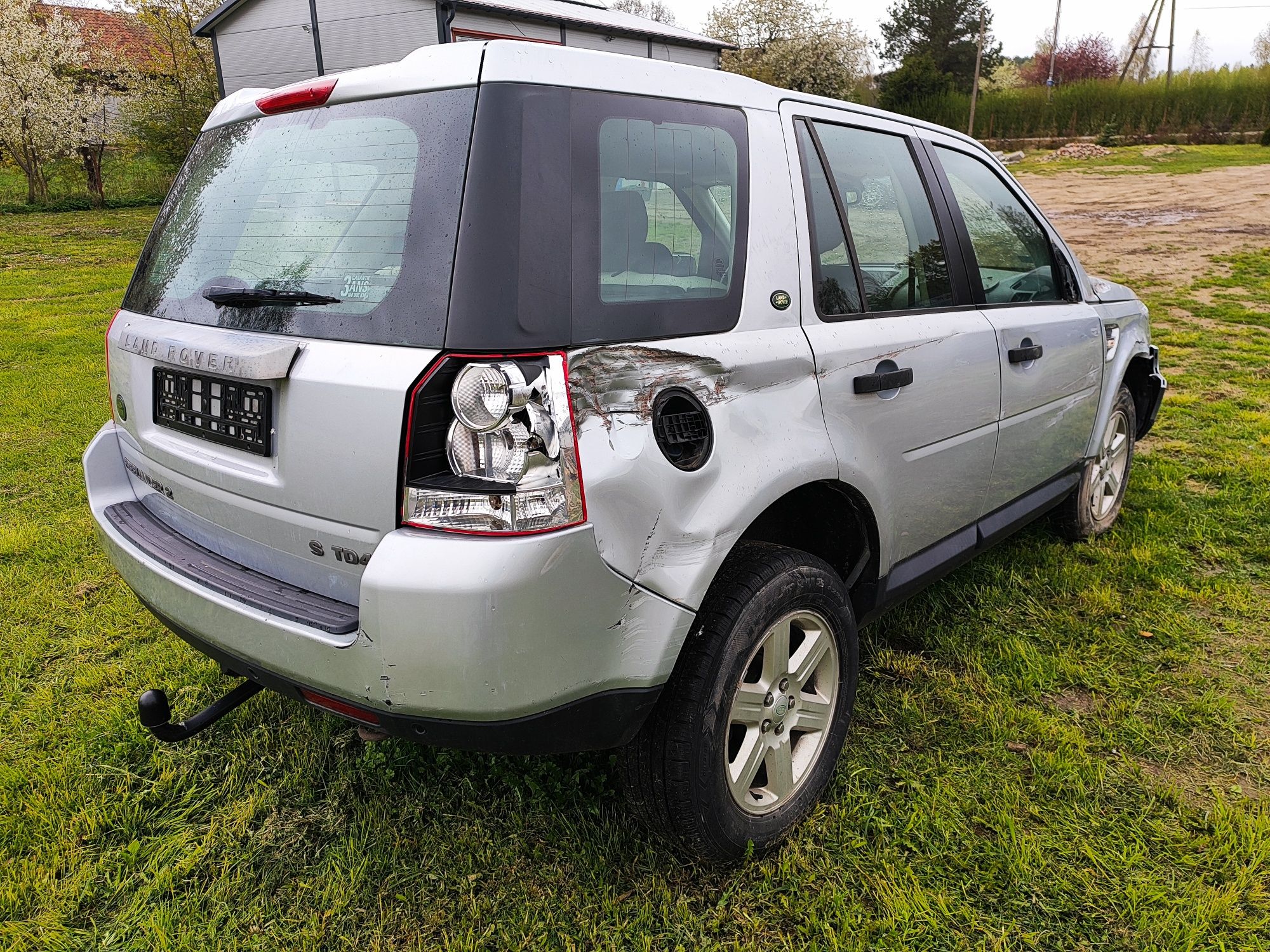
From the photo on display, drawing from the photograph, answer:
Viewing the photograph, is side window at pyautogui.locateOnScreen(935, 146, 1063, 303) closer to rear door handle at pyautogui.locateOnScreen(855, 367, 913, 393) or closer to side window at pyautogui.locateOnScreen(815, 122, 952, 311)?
side window at pyautogui.locateOnScreen(815, 122, 952, 311)

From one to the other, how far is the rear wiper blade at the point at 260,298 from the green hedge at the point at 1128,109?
3775cm

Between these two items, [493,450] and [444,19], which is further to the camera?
[444,19]

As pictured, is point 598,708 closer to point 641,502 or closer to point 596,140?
point 641,502

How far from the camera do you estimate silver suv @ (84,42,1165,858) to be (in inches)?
65.1

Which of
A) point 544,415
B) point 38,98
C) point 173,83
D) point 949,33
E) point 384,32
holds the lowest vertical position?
point 544,415

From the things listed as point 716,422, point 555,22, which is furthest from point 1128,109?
point 716,422

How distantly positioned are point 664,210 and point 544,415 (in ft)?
2.06

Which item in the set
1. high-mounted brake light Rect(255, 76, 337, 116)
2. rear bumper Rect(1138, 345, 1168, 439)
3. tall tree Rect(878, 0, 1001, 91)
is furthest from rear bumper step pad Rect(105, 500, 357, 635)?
tall tree Rect(878, 0, 1001, 91)

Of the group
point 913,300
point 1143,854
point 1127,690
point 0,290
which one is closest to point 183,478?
point 913,300

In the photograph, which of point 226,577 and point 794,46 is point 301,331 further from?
point 794,46

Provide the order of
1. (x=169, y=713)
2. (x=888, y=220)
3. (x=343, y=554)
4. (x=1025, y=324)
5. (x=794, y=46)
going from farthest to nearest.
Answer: (x=794, y=46) → (x=1025, y=324) → (x=888, y=220) → (x=169, y=713) → (x=343, y=554)

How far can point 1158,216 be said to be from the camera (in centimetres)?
1606

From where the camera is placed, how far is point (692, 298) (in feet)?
6.54

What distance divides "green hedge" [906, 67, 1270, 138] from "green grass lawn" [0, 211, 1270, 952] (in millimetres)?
36536
